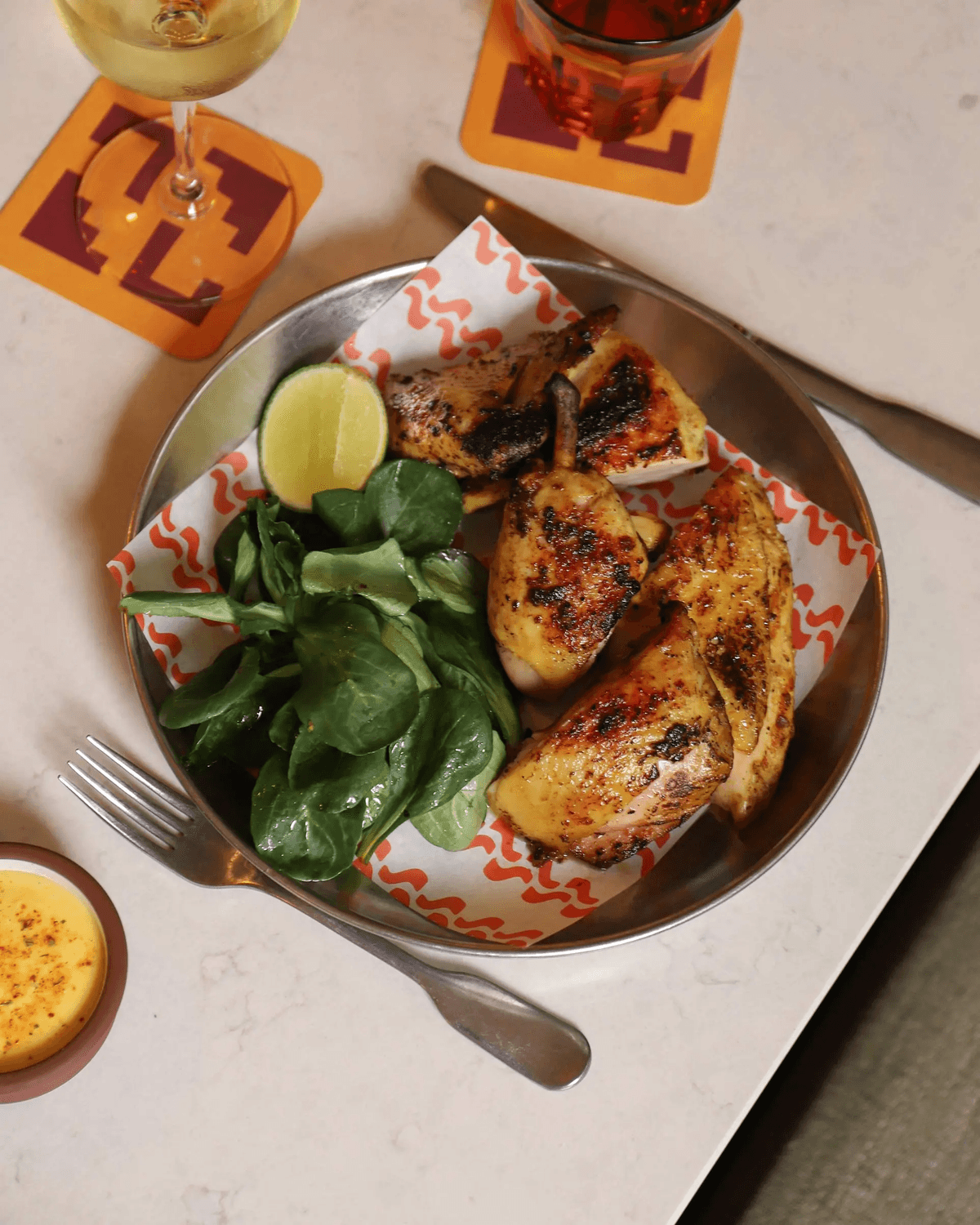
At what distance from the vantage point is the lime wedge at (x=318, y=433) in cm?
132

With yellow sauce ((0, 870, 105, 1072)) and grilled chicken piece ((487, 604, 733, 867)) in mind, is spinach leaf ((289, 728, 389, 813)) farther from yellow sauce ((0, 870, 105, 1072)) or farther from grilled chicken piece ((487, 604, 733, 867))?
yellow sauce ((0, 870, 105, 1072))

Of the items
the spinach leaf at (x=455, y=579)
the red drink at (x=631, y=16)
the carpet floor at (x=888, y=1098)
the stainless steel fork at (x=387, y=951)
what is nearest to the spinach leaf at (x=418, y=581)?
the spinach leaf at (x=455, y=579)

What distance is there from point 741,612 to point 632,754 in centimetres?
24

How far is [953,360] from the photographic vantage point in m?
1.59

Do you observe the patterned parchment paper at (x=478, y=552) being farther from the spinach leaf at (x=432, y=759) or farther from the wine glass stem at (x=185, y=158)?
the wine glass stem at (x=185, y=158)

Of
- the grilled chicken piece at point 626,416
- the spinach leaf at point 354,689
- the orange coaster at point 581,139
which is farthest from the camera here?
the orange coaster at point 581,139

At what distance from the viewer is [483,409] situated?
1335 mm

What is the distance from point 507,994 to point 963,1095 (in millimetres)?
843

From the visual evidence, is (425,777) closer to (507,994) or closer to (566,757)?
(566,757)

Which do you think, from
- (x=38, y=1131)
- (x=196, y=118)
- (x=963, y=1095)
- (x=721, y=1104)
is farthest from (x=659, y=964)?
(x=196, y=118)

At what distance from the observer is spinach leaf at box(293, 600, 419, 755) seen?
1120 millimetres

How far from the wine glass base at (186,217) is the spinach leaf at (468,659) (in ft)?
1.98

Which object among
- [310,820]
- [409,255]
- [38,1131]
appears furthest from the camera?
[409,255]

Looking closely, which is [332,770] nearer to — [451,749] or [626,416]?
[451,749]
